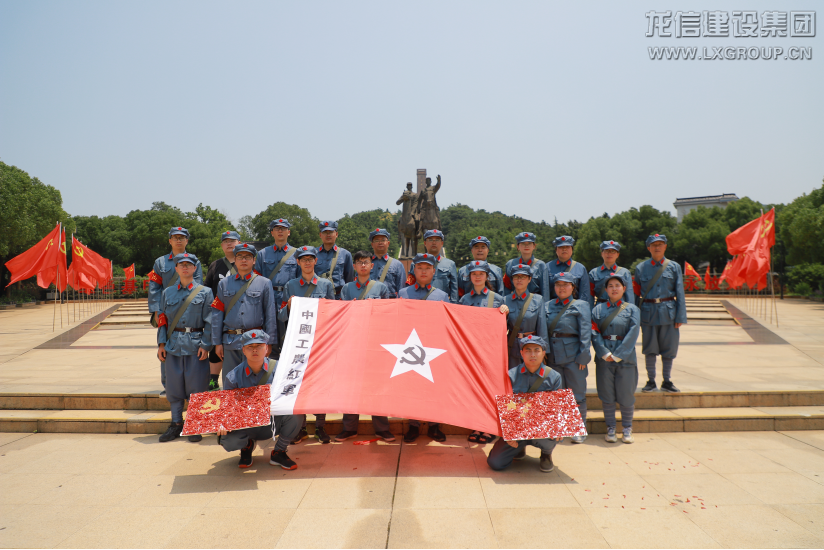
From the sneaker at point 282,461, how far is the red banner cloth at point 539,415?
1.97m

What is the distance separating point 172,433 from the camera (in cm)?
527

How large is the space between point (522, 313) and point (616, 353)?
1079 millimetres

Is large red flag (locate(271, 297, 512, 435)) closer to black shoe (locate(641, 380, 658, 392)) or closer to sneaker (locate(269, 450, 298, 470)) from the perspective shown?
sneaker (locate(269, 450, 298, 470))

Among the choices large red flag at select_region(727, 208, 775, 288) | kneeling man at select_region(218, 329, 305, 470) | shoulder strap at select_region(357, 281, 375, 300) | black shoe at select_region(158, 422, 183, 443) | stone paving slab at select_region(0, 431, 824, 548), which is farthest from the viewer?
large red flag at select_region(727, 208, 775, 288)

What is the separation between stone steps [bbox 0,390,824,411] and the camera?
5.99 m

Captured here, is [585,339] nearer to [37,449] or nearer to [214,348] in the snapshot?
[214,348]

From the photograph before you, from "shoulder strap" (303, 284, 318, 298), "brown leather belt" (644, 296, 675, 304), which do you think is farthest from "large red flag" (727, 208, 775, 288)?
"shoulder strap" (303, 284, 318, 298)

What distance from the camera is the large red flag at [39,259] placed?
15.1 meters

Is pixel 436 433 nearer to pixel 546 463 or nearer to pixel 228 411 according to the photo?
pixel 546 463

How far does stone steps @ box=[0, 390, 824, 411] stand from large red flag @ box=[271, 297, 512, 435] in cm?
226

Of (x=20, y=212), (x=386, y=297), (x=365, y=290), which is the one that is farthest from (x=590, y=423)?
(x=20, y=212)

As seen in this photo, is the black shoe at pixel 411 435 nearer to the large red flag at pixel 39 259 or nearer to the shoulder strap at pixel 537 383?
the shoulder strap at pixel 537 383

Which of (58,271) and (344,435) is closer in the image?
(344,435)

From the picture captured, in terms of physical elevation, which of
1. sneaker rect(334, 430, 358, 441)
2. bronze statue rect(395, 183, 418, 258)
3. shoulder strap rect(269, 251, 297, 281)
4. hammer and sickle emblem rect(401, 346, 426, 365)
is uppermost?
bronze statue rect(395, 183, 418, 258)
